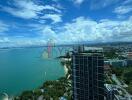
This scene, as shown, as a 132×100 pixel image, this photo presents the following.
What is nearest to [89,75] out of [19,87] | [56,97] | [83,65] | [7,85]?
[83,65]

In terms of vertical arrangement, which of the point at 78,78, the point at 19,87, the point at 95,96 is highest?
the point at 78,78

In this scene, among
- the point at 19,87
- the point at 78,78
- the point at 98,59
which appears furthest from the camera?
the point at 19,87

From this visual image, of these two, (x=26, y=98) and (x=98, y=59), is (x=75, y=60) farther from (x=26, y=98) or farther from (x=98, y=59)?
(x=26, y=98)

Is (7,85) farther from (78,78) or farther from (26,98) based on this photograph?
(78,78)

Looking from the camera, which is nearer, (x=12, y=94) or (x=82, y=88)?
(x=82, y=88)

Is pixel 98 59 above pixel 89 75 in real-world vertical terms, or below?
above

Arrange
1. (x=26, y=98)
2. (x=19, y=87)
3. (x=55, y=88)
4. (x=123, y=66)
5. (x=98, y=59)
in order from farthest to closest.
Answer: (x=123, y=66) → (x=19, y=87) → (x=55, y=88) → (x=26, y=98) → (x=98, y=59)
